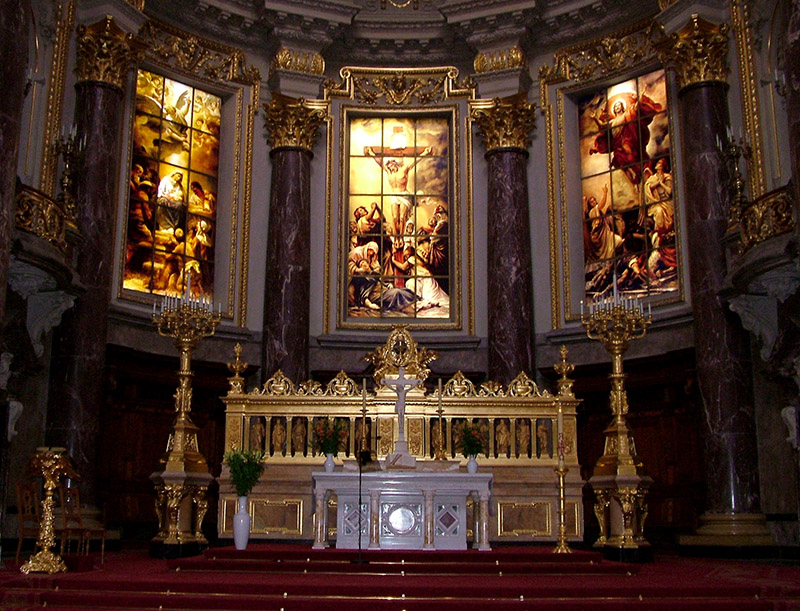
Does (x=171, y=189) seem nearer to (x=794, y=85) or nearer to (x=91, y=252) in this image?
(x=91, y=252)

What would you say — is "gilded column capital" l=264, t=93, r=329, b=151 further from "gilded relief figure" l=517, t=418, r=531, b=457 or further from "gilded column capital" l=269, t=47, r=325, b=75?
"gilded relief figure" l=517, t=418, r=531, b=457

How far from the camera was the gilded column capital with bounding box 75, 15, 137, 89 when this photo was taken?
15805mm

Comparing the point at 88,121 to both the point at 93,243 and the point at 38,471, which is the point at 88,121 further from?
the point at 38,471

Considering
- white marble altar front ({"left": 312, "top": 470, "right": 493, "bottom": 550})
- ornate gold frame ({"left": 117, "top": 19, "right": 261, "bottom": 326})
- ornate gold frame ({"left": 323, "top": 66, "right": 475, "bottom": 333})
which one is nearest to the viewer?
white marble altar front ({"left": 312, "top": 470, "right": 493, "bottom": 550})

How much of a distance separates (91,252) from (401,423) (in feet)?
21.2

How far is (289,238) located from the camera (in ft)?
59.3

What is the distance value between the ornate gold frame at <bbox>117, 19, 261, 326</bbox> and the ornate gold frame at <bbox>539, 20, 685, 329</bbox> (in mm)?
6035

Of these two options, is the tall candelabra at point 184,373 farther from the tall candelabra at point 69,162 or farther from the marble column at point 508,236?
the marble column at point 508,236

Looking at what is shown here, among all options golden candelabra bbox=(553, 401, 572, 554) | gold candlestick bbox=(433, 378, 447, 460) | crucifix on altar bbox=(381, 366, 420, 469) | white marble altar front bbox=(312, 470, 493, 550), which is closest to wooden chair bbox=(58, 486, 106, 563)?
white marble altar front bbox=(312, 470, 493, 550)

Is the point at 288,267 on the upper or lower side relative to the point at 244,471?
upper

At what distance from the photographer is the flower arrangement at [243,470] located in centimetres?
1180

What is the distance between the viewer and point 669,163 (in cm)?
1758

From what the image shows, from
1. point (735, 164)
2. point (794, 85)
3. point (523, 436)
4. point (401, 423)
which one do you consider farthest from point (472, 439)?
point (735, 164)

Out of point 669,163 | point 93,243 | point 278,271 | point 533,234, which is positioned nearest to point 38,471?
point 93,243
